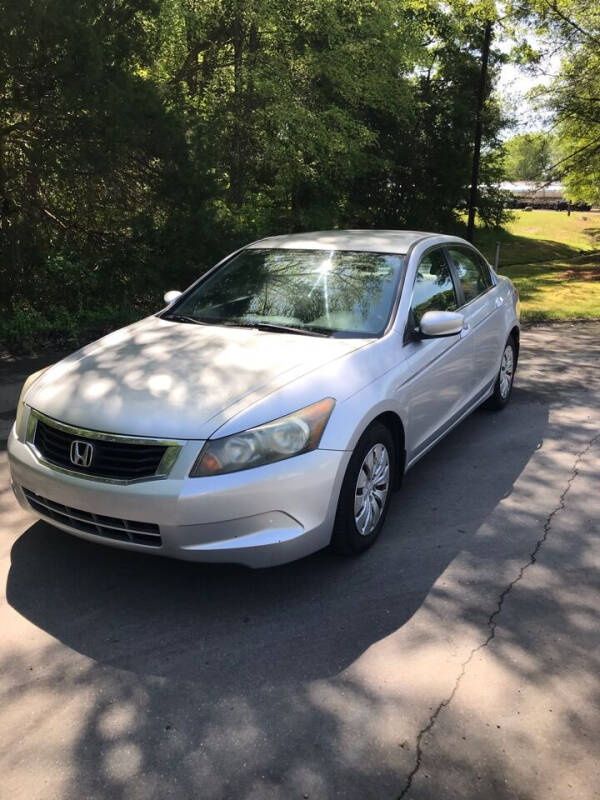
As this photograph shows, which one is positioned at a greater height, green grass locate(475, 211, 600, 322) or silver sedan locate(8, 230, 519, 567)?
silver sedan locate(8, 230, 519, 567)

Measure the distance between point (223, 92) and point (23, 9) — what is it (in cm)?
944

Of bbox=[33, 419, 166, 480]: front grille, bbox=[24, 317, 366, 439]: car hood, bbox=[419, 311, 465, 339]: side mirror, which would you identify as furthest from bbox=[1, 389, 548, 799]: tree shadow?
bbox=[419, 311, 465, 339]: side mirror

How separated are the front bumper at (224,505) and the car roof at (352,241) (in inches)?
78.9

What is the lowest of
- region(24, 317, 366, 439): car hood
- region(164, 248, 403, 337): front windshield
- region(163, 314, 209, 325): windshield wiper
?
region(24, 317, 366, 439): car hood

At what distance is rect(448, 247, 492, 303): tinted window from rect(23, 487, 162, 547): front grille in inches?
128

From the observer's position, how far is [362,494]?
3.62 m

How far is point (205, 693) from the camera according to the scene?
8.81ft

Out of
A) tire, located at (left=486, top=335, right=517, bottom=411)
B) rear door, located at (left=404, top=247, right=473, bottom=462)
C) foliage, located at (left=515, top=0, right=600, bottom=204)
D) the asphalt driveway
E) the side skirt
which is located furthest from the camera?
foliage, located at (left=515, top=0, right=600, bottom=204)

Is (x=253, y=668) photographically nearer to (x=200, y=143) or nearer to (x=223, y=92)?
(x=200, y=143)

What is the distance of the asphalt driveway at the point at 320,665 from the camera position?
→ 2328 mm

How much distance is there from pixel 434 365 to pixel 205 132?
6112 millimetres

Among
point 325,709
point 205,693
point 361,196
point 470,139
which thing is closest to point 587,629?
point 325,709

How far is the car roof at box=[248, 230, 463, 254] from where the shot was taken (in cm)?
476

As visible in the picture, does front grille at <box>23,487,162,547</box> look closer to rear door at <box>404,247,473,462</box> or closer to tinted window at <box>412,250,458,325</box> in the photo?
rear door at <box>404,247,473,462</box>
